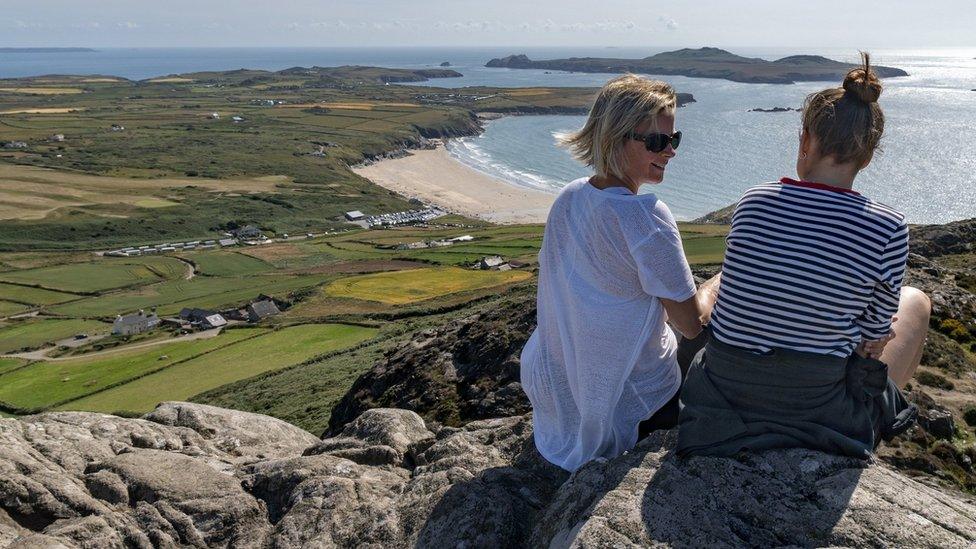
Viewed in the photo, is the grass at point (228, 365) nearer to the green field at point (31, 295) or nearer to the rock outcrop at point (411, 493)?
the rock outcrop at point (411, 493)

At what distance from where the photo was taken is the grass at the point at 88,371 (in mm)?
38188

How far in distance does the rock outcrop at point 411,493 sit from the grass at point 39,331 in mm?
50808

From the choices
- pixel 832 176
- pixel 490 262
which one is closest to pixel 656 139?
pixel 832 176

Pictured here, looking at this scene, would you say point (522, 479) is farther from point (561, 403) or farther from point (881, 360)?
point (881, 360)

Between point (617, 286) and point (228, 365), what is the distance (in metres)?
37.0

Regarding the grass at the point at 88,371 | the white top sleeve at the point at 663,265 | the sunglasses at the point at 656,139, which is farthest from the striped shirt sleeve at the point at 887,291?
the grass at the point at 88,371

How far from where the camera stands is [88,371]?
139ft

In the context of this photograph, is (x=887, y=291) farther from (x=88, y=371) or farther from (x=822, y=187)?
(x=88, y=371)

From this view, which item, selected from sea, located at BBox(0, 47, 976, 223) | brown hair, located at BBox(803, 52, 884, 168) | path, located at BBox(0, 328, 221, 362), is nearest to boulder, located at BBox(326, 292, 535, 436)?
brown hair, located at BBox(803, 52, 884, 168)

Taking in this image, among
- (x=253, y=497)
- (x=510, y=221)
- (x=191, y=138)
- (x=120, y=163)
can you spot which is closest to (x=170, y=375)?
(x=253, y=497)

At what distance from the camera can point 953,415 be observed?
916cm

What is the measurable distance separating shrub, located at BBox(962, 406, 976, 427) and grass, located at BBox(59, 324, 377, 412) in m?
31.3

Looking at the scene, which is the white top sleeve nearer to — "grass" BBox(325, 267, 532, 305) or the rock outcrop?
the rock outcrop

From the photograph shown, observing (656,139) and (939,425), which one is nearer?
(656,139)
